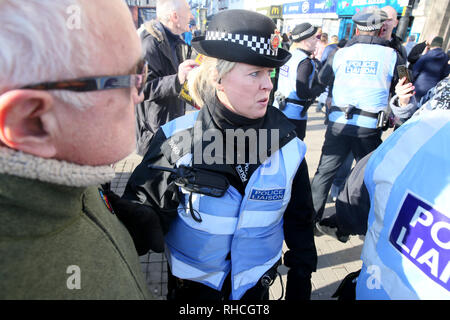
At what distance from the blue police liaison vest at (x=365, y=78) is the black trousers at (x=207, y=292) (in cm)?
232

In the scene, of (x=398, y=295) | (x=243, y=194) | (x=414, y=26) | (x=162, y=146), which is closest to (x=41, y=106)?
(x=162, y=146)

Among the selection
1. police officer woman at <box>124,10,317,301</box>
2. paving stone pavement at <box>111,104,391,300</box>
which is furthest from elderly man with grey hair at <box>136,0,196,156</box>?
police officer woman at <box>124,10,317,301</box>

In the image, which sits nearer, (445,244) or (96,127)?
(96,127)

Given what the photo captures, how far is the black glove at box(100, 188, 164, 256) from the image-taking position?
3.30ft

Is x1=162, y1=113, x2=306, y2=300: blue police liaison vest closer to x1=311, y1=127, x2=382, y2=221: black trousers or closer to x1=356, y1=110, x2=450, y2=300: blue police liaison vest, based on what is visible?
x1=356, y1=110, x2=450, y2=300: blue police liaison vest

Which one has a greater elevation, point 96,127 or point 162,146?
point 96,127

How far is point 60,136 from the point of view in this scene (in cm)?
56

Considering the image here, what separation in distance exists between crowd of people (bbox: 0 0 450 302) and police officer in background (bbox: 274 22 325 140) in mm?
1287

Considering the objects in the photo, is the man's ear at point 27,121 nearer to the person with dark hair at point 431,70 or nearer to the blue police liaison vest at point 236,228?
the blue police liaison vest at point 236,228

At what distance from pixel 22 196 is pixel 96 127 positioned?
20 centimetres

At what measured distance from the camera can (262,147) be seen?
51.3 inches

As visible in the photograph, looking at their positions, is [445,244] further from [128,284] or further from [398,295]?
[128,284]

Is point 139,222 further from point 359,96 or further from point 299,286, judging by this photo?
point 359,96

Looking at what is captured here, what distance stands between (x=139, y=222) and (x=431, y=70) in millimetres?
6002
